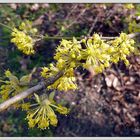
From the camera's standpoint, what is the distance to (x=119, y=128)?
143 inches

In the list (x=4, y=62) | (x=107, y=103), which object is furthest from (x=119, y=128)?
(x=4, y=62)

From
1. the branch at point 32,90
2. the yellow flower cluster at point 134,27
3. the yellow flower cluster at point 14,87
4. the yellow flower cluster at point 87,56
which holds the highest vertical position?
the yellow flower cluster at point 134,27

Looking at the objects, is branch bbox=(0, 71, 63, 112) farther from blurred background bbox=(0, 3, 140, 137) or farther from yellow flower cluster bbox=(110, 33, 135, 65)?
blurred background bbox=(0, 3, 140, 137)

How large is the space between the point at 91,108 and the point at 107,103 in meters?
0.19

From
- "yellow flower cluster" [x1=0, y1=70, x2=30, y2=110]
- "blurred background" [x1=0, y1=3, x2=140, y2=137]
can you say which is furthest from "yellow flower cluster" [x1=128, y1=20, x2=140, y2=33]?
"yellow flower cluster" [x1=0, y1=70, x2=30, y2=110]

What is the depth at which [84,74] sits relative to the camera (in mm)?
4004

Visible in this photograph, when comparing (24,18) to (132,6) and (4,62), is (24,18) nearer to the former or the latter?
(4,62)

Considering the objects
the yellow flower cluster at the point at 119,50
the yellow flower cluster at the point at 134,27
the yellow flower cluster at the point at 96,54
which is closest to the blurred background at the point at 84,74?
the yellow flower cluster at the point at 134,27

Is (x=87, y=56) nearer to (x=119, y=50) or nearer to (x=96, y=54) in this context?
(x=96, y=54)

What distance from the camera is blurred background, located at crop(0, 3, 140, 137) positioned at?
363 cm

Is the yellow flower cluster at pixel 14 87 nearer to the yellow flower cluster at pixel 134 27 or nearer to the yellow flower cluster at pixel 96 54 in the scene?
the yellow flower cluster at pixel 96 54

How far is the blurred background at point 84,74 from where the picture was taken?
3.63 meters

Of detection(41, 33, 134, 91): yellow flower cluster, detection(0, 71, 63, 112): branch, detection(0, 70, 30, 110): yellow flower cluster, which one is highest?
detection(41, 33, 134, 91): yellow flower cluster

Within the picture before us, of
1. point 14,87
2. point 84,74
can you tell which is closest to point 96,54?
point 14,87
